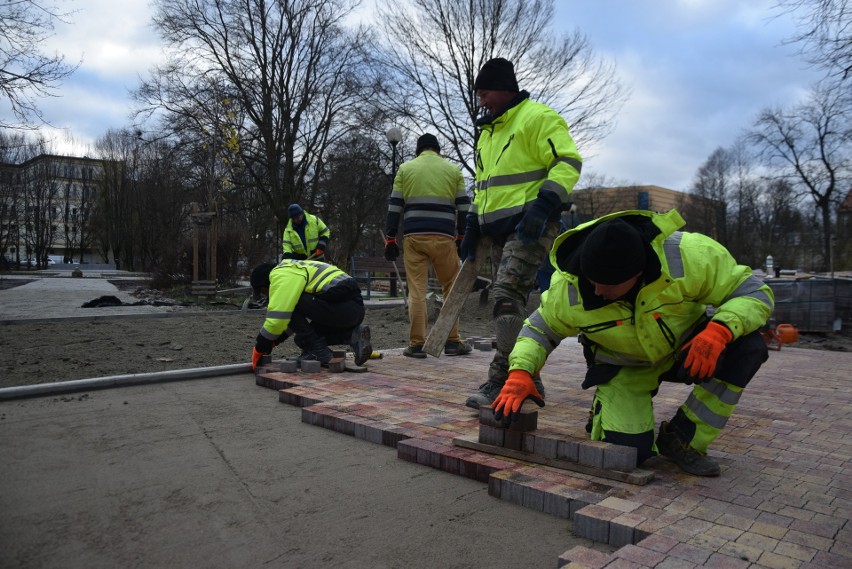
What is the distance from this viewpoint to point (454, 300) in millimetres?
4516

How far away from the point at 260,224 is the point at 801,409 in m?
23.5

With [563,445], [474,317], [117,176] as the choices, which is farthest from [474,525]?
[117,176]

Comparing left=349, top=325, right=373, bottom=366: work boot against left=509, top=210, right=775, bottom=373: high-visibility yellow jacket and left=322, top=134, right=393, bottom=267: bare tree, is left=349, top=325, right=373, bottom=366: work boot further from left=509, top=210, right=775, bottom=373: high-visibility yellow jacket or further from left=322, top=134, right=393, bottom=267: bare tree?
left=322, top=134, right=393, bottom=267: bare tree

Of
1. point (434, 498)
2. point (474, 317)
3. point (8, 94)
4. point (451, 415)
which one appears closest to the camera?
→ point (434, 498)

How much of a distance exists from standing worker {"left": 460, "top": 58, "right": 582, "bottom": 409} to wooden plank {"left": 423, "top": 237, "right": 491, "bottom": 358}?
0.22 metres

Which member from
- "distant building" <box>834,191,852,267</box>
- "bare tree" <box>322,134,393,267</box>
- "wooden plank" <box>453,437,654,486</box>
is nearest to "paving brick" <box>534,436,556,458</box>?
"wooden plank" <box>453,437,654,486</box>

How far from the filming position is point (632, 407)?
262 centimetres

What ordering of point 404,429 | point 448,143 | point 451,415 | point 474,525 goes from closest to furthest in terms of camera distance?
point 474,525
point 404,429
point 451,415
point 448,143

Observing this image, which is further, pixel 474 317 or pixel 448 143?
pixel 448 143

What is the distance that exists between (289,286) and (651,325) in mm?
3037

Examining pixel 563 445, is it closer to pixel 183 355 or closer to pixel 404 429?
pixel 404 429

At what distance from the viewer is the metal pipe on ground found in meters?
4.23

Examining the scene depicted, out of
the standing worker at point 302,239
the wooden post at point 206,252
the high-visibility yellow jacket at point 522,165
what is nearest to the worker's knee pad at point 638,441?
the high-visibility yellow jacket at point 522,165

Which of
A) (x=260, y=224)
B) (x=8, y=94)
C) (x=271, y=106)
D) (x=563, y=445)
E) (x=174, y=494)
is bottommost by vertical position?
(x=174, y=494)
